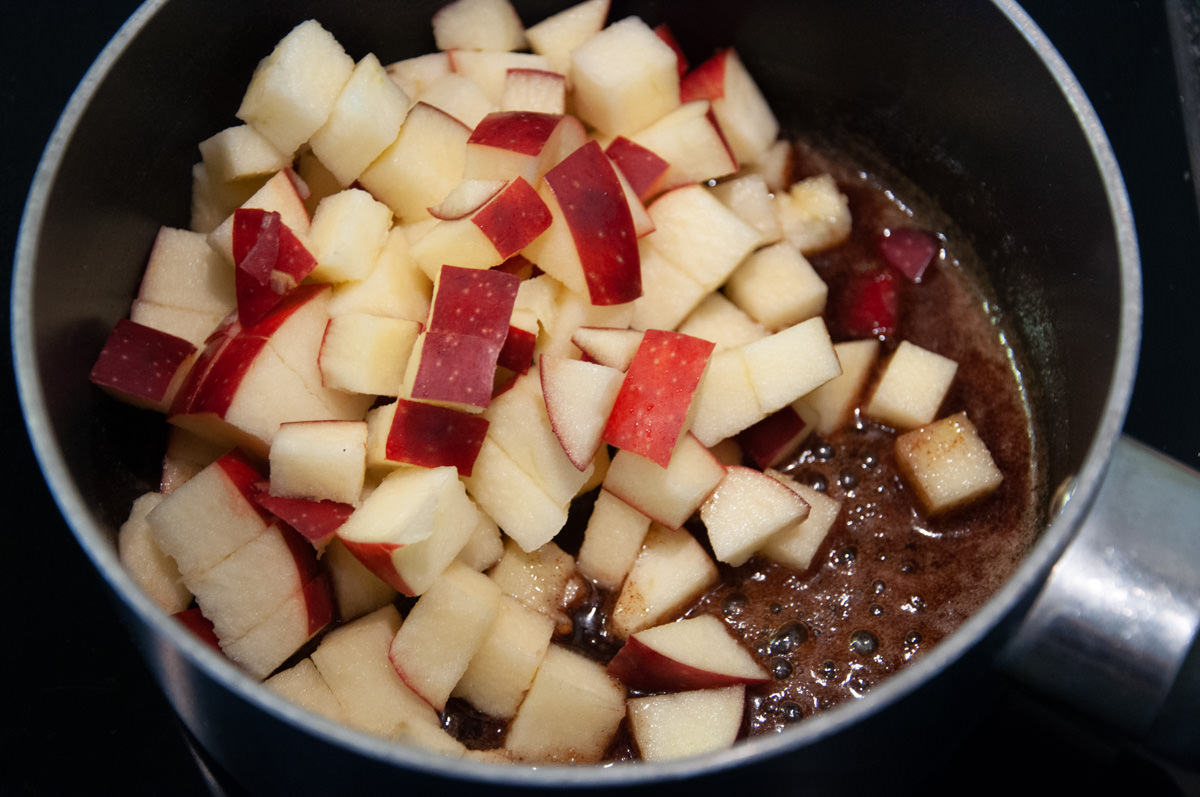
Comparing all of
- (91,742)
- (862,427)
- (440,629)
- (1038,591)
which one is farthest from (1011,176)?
(91,742)

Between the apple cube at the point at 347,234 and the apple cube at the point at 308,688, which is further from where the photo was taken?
the apple cube at the point at 347,234

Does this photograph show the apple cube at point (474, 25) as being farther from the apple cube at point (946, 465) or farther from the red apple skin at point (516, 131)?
the apple cube at point (946, 465)

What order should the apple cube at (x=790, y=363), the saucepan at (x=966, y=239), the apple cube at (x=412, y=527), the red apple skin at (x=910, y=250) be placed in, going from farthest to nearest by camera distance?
the red apple skin at (x=910, y=250) → the apple cube at (x=790, y=363) → the apple cube at (x=412, y=527) → the saucepan at (x=966, y=239)

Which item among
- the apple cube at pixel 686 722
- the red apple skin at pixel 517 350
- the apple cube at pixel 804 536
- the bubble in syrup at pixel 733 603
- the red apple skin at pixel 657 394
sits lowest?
the apple cube at pixel 686 722

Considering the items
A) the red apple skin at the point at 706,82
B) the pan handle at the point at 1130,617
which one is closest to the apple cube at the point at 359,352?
the red apple skin at the point at 706,82

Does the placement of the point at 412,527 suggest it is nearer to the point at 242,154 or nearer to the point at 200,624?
the point at 200,624

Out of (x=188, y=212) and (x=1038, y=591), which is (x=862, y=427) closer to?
(x=1038, y=591)
